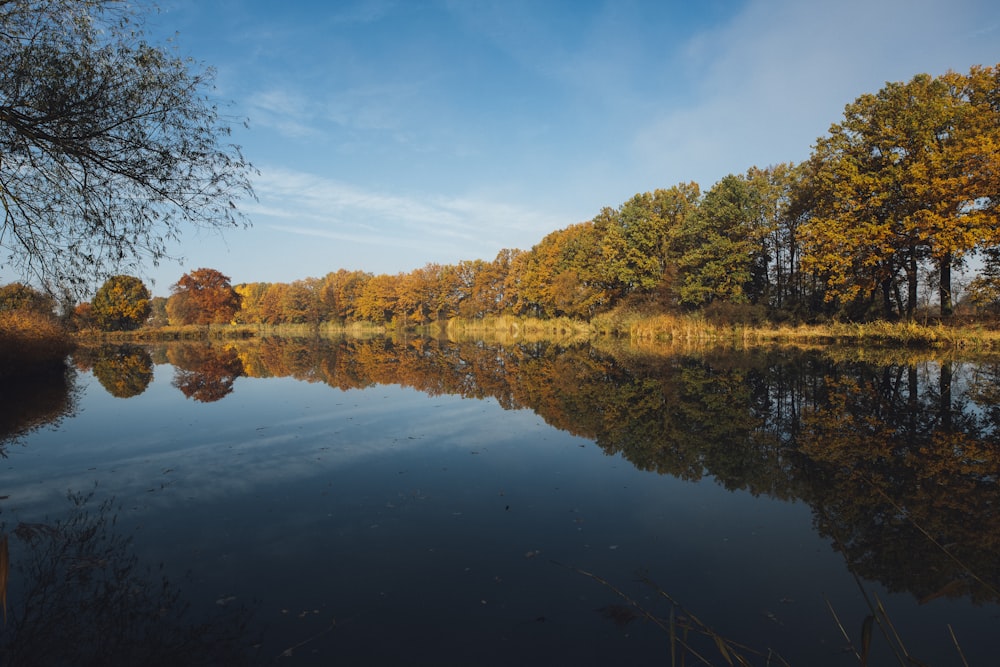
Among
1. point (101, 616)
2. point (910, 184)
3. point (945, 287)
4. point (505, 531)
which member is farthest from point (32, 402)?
point (945, 287)

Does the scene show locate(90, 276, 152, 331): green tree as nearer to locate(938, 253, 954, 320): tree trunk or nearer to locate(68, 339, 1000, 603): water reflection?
locate(68, 339, 1000, 603): water reflection

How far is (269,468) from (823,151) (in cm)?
3329

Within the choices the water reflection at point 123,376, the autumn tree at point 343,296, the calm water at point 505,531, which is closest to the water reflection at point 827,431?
the calm water at point 505,531

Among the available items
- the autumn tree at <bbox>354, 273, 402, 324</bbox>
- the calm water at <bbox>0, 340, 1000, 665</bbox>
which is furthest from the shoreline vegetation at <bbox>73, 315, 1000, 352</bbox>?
the autumn tree at <bbox>354, 273, 402, 324</bbox>

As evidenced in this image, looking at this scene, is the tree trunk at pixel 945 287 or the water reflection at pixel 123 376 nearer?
the water reflection at pixel 123 376

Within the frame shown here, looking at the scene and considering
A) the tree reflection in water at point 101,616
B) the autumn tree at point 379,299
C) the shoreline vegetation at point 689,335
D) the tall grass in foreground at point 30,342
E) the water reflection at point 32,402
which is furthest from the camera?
the autumn tree at point 379,299

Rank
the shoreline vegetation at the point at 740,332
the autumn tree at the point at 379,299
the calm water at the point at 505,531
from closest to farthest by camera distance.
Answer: the calm water at the point at 505,531
the shoreline vegetation at the point at 740,332
the autumn tree at the point at 379,299

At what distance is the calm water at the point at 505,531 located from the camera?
343 centimetres

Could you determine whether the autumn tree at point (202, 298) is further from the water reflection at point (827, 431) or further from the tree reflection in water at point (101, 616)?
the tree reflection in water at point (101, 616)

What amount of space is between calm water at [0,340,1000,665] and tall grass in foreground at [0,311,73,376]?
26.9 feet

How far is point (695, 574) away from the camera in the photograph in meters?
4.20

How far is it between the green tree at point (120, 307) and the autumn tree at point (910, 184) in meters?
67.2

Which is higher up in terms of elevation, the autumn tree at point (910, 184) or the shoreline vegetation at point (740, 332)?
the autumn tree at point (910, 184)

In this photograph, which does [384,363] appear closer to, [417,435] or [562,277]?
[417,435]
